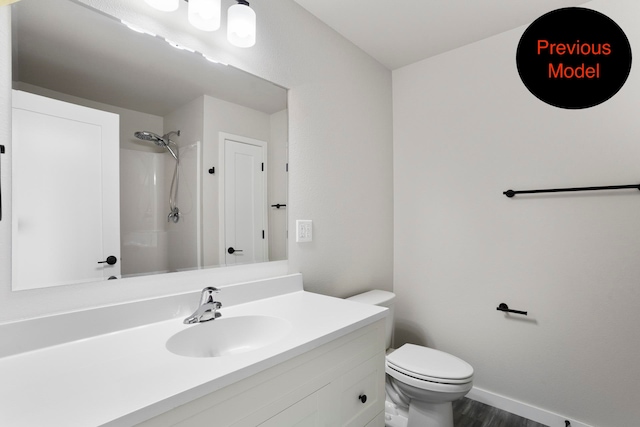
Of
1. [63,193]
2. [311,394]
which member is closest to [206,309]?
[311,394]

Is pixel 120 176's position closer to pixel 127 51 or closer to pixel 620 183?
pixel 127 51

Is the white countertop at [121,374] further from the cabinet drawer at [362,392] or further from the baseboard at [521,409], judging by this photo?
the baseboard at [521,409]

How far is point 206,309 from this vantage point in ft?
3.55

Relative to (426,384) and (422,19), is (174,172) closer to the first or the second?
(426,384)

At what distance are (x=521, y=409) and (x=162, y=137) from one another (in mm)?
2327

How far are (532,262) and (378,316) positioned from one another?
1.16 m

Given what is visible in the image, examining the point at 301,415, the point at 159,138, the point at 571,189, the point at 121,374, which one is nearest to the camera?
the point at 121,374

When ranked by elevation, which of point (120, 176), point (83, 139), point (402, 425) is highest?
point (83, 139)

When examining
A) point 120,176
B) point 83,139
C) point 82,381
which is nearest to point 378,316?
point 82,381

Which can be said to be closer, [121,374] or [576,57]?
[121,374]

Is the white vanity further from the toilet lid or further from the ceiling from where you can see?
the ceiling

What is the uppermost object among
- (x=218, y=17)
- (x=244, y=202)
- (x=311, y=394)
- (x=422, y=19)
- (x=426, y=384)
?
(x=422, y=19)

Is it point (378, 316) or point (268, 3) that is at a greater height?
point (268, 3)

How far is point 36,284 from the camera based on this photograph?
0.87 meters
